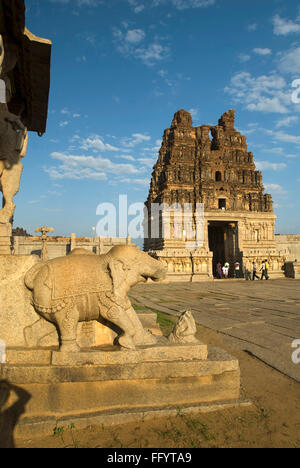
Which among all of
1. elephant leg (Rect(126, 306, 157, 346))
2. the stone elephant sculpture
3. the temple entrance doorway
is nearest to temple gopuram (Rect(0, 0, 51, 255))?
the stone elephant sculpture

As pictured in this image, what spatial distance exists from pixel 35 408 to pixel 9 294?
949 millimetres

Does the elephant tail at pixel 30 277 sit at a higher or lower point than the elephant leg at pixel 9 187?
lower

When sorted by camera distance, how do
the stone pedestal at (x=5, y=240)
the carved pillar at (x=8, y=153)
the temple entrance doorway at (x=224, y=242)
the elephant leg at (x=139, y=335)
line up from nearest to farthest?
the elephant leg at (x=139, y=335) < the stone pedestal at (x=5, y=240) < the carved pillar at (x=8, y=153) < the temple entrance doorway at (x=224, y=242)

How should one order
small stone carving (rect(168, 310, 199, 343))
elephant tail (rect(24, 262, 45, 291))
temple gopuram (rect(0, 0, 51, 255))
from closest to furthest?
elephant tail (rect(24, 262, 45, 291)) < small stone carving (rect(168, 310, 199, 343)) < temple gopuram (rect(0, 0, 51, 255))

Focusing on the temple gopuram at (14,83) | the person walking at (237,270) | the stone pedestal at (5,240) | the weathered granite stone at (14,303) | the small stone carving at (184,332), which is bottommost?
the person walking at (237,270)

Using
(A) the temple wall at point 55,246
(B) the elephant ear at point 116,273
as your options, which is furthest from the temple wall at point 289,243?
(B) the elephant ear at point 116,273

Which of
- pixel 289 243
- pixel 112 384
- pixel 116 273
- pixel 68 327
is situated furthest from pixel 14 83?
pixel 289 243

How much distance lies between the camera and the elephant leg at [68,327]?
246cm

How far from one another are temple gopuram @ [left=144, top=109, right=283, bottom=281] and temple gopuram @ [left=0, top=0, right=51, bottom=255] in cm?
1688

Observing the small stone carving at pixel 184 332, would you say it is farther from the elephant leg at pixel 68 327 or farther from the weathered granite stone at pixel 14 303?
the weathered granite stone at pixel 14 303

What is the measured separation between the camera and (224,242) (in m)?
26.9

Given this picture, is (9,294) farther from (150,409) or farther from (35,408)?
(150,409)

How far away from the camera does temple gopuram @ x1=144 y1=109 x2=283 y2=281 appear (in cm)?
2300

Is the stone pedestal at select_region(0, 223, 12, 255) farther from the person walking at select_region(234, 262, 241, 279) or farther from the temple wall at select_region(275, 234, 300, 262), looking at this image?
the temple wall at select_region(275, 234, 300, 262)
